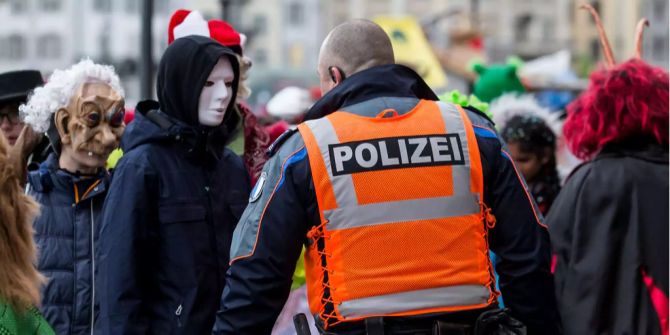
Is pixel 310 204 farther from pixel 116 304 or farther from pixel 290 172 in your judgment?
pixel 116 304

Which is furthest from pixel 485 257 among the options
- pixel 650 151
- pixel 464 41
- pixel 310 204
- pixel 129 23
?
pixel 129 23

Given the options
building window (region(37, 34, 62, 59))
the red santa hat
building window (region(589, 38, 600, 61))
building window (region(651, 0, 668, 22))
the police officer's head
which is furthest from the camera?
building window (region(589, 38, 600, 61))

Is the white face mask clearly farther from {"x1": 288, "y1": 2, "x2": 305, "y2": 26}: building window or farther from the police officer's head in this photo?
{"x1": 288, "y1": 2, "x2": 305, "y2": 26}: building window

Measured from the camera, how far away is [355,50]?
414 cm

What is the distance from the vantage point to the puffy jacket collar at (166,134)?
4.66 metres

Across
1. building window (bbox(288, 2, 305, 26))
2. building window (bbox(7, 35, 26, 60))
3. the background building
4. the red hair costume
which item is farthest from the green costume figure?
building window (bbox(288, 2, 305, 26))

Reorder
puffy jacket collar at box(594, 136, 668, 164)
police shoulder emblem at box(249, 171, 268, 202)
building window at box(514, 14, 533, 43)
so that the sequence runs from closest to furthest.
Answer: police shoulder emblem at box(249, 171, 268, 202), puffy jacket collar at box(594, 136, 668, 164), building window at box(514, 14, 533, 43)

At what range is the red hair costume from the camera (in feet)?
17.5

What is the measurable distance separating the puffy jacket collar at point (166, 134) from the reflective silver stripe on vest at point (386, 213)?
107 cm

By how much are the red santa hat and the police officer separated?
1996 mm

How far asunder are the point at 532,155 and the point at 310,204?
141 inches

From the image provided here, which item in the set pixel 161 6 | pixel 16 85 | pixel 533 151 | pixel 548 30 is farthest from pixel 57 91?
pixel 548 30

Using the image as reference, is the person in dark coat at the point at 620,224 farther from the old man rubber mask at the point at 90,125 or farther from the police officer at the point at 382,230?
the old man rubber mask at the point at 90,125

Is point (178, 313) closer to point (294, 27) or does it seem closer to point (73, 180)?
point (73, 180)
